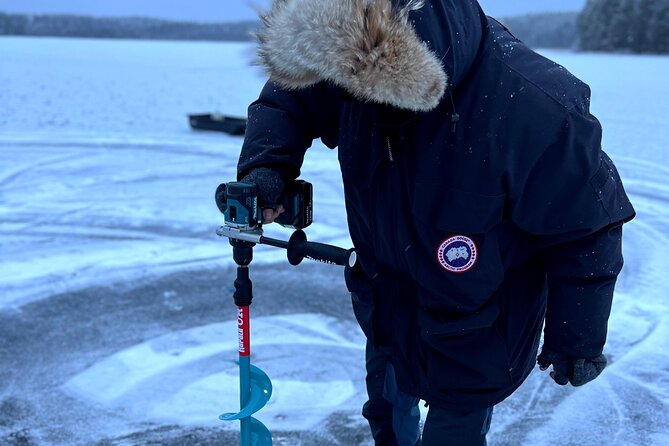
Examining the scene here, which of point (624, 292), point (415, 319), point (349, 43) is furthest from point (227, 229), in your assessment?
point (624, 292)

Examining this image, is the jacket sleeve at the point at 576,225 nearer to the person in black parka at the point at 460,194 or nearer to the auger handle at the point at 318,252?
the person in black parka at the point at 460,194

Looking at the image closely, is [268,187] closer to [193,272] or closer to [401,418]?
[401,418]

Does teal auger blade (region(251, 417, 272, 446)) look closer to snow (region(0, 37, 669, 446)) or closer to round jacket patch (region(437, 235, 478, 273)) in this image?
snow (region(0, 37, 669, 446))

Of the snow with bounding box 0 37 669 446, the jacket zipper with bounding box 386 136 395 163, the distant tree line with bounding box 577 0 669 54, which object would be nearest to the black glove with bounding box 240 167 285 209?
the snow with bounding box 0 37 669 446

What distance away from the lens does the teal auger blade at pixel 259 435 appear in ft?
8.18

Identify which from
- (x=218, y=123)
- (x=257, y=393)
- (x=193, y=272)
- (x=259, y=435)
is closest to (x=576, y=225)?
(x=257, y=393)

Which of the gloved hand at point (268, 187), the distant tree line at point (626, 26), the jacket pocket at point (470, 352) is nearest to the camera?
the jacket pocket at point (470, 352)

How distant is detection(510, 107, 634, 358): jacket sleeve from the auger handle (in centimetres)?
51

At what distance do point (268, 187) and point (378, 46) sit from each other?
2.53 feet

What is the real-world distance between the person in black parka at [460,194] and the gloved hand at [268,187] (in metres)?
0.01

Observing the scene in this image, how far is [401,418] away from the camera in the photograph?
245 centimetres

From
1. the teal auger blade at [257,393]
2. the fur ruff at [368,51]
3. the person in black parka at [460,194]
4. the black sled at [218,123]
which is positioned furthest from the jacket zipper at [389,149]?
the black sled at [218,123]

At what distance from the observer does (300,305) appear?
412cm

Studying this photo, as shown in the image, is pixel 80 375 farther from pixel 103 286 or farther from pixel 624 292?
pixel 624 292
